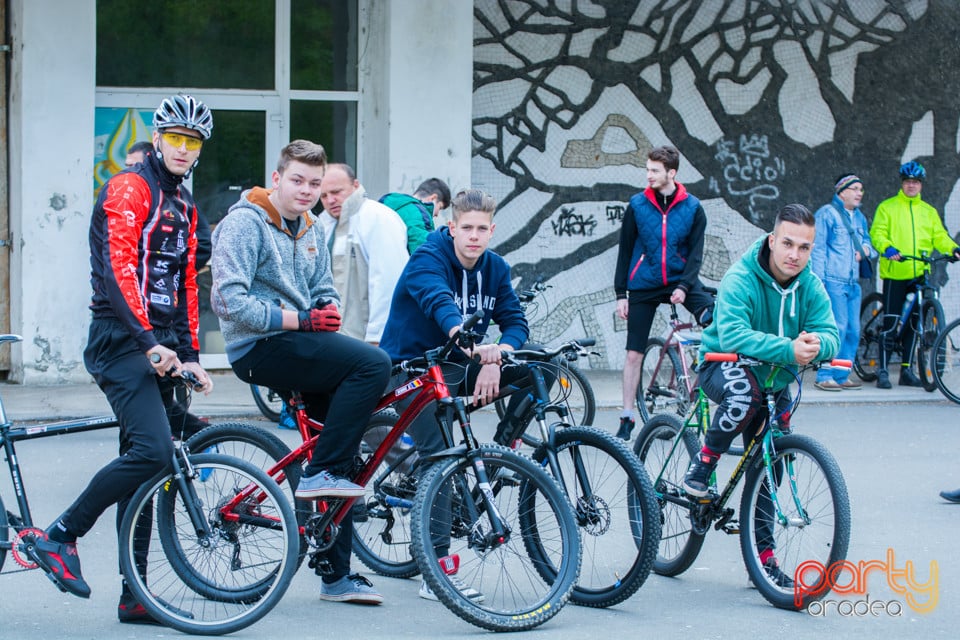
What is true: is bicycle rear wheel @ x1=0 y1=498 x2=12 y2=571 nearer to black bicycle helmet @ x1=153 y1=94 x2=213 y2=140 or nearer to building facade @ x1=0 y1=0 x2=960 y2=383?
black bicycle helmet @ x1=153 y1=94 x2=213 y2=140

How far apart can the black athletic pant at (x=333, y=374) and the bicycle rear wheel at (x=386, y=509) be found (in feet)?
1.46

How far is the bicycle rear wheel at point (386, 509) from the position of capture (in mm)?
5945

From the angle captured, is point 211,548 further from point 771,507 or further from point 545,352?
point 771,507

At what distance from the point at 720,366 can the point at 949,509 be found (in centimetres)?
253

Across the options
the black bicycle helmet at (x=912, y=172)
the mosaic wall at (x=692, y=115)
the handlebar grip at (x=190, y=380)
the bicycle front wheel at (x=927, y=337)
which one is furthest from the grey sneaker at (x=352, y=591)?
the black bicycle helmet at (x=912, y=172)

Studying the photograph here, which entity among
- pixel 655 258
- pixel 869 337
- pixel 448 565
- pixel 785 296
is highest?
pixel 655 258

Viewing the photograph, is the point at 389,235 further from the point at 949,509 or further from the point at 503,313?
the point at 949,509

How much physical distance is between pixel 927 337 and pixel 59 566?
30.1 ft

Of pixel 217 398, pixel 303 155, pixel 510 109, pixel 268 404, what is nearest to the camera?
pixel 303 155

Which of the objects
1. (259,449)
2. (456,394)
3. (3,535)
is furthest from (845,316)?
(3,535)

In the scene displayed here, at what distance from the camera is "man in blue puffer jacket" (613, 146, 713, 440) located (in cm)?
967

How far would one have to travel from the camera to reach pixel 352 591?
574cm

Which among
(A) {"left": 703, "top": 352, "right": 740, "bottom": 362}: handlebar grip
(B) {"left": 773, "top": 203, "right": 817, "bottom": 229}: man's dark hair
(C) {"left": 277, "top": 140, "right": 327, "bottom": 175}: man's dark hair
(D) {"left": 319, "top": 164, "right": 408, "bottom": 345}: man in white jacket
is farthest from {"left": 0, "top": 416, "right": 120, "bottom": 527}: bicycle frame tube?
(D) {"left": 319, "top": 164, "right": 408, "bottom": 345}: man in white jacket

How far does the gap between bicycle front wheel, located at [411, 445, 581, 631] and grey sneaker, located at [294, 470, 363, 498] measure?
1.14ft
